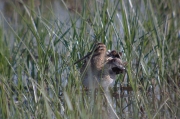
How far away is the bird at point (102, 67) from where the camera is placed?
15.0 ft

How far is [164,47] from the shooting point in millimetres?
4922

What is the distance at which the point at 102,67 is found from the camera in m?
4.67

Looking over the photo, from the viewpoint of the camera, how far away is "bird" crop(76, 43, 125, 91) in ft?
15.0

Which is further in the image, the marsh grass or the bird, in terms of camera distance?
the bird

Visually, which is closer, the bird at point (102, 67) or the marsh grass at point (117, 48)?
the marsh grass at point (117, 48)

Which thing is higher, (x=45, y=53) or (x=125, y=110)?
(x=45, y=53)

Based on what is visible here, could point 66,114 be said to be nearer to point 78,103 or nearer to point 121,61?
point 78,103

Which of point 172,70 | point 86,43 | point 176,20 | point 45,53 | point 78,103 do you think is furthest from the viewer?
point 176,20

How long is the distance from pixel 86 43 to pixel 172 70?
0.89 m

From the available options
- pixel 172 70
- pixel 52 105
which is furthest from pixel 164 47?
pixel 52 105

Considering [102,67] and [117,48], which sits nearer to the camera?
[102,67]

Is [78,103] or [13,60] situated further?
[13,60]

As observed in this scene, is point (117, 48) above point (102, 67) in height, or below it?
above

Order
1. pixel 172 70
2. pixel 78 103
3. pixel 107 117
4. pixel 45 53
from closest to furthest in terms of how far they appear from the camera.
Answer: pixel 78 103, pixel 107 117, pixel 45 53, pixel 172 70
